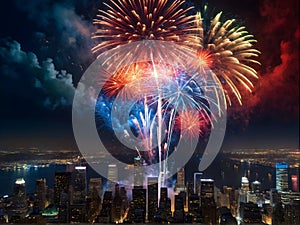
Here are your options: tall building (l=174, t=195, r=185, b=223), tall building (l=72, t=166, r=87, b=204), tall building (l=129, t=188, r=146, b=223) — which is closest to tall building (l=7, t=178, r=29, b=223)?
tall building (l=72, t=166, r=87, b=204)

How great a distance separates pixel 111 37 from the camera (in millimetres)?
3109

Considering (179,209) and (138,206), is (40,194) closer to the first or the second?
(138,206)

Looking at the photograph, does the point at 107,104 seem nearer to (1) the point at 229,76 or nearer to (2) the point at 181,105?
(2) the point at 181,105

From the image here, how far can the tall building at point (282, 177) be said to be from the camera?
3281 millimetres

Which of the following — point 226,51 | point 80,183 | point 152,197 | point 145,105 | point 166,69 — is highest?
point 226,51

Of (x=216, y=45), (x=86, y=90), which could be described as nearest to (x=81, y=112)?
(x=86, y=90)

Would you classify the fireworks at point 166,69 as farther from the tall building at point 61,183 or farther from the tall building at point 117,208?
the tall building at point 61,183

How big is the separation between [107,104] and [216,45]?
3.48 feet

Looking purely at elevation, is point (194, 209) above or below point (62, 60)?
below

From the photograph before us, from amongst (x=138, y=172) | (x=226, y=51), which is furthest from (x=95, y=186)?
(x=226, y=51)

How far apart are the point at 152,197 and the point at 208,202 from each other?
0.47 meters

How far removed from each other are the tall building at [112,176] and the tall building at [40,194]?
0.53m

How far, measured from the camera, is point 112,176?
3244 mm

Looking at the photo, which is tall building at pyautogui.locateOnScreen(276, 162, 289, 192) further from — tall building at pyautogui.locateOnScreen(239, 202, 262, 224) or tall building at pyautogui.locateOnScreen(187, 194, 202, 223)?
tall building at pyautogui.locateOnScreen(187, 194, 202, 223)
